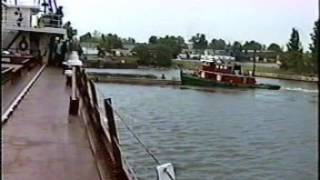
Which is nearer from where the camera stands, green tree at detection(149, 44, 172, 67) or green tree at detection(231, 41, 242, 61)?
green tree at detection(149, 44, 172, 67)

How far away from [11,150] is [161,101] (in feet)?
89.9

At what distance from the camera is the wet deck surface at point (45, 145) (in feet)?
12.2

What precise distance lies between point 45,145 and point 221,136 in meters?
13.9

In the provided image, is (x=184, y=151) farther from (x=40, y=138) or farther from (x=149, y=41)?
(x=149, y=41)

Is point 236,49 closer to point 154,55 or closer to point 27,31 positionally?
point 154,55

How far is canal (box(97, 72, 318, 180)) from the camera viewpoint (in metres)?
12.2

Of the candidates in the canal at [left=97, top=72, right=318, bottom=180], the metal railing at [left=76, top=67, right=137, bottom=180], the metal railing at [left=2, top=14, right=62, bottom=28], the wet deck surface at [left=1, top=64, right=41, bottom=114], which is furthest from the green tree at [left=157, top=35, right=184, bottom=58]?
the metal railing at [left=76, top=67, right=137, bottom=180]

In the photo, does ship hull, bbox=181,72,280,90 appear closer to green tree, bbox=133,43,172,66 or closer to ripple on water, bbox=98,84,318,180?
ripple on water, bbox=98,84,318,180

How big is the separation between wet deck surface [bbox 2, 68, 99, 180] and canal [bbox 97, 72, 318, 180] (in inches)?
66.9

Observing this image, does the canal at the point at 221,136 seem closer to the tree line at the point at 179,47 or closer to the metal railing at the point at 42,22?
the metal railing at the point at 42,22

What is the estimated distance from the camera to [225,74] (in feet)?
151

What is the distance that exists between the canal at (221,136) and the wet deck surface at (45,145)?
1699 mm

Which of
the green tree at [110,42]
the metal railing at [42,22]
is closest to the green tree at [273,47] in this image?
Answer: the green tree at [110,42]

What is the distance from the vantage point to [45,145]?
4.74m
